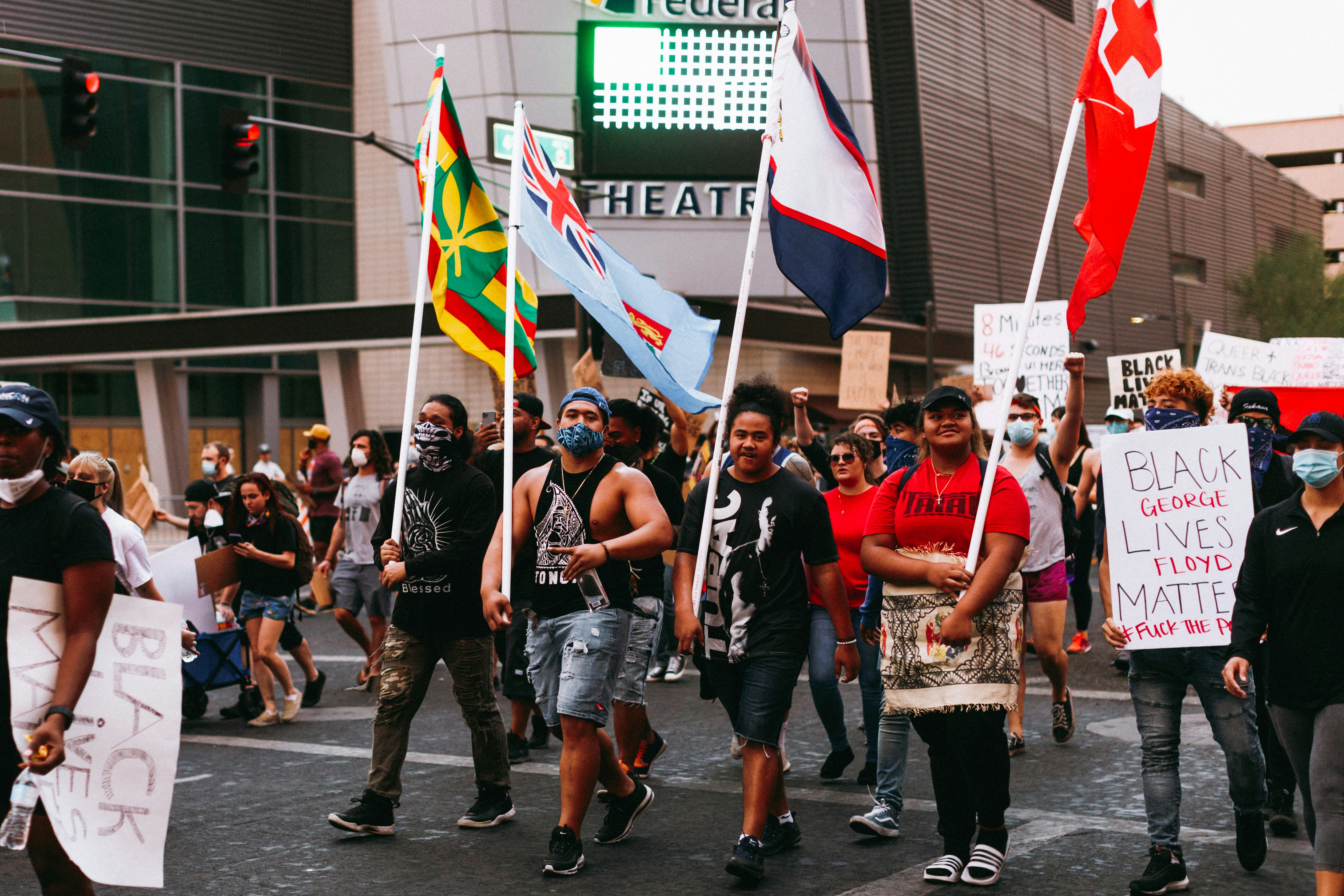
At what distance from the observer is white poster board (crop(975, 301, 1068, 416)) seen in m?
15.5

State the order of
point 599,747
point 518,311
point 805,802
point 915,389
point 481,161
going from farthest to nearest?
point 915,389 < point 481,161 < point 518,311 < point 805,802 < point 599,747

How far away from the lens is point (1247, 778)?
17.2 ft

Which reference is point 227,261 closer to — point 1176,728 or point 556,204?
point 556,204

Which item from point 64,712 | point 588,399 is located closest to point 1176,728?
point 588,399

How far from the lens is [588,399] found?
6043 mm

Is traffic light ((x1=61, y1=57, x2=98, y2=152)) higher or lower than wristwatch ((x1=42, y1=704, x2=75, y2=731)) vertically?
higher

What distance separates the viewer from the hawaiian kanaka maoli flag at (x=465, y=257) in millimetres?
7277

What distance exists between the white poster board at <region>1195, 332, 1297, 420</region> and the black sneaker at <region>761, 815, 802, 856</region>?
8.39m

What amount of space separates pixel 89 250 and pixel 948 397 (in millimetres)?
32898

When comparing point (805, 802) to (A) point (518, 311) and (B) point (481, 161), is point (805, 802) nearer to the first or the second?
(A) point (518, 311)

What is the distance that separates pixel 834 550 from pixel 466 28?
23160 mm

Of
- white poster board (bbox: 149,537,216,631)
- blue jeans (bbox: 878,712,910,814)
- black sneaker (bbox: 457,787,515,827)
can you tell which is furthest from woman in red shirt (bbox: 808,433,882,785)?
white poster board (bbox: 149,537,216,631)

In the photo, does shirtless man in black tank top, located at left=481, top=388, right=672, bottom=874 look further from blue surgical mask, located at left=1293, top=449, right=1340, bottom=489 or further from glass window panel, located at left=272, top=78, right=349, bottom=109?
glass window panel, located at left=272, top=78, right=349, bottom=109

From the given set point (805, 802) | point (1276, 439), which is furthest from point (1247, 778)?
point (805, 802)
